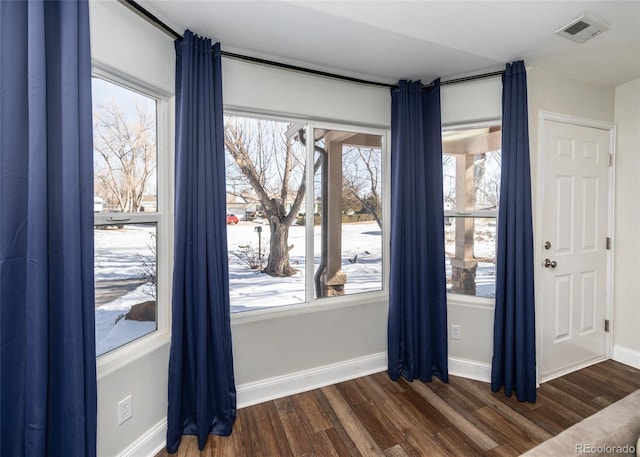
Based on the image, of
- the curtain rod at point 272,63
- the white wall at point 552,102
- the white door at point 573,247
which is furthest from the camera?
the white door at point 573,247

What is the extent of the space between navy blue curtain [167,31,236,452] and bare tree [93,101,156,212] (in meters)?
0.20

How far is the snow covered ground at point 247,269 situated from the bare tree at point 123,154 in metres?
0.19

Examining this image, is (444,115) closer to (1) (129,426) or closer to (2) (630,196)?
(2) (630,196)

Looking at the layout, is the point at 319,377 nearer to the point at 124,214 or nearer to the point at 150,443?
the point at 150,443

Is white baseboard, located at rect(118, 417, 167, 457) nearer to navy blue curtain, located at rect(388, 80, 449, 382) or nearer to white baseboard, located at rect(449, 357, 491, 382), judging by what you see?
navy blue curtain, located at rect(388, 80, 449, 382)

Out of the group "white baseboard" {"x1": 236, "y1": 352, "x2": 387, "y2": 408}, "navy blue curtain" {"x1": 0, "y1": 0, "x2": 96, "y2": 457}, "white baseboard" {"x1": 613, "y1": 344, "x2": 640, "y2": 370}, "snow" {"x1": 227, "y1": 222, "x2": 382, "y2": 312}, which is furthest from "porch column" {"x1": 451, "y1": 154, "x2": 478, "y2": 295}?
"navy blue curtain" {"x1": 0, "y1": 0, "x2": 96, "y2": 457}

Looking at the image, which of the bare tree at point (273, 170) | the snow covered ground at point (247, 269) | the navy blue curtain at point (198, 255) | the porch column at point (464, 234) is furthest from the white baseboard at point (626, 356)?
the navy blue curtain at point (198, 255)

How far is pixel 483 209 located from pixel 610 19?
52.4 inches

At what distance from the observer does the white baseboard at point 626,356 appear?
2602 millimetres

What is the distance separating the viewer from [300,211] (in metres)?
2.38

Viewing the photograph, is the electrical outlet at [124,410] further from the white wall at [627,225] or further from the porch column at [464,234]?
the white wall at [627,225]

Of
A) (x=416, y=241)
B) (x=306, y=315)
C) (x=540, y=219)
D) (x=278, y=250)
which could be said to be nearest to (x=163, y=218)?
(x=278, y=250)

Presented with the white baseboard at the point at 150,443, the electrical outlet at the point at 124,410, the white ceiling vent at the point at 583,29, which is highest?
the white ceiling vent at the point at 583,29

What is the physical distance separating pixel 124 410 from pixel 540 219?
3023 millimetres
